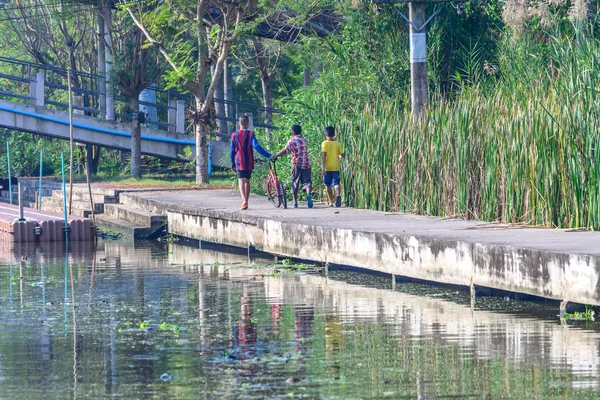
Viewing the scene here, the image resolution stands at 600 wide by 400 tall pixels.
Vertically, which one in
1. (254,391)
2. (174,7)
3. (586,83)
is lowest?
(254,391)

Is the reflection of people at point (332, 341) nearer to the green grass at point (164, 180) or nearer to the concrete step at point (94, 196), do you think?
the concrete step at point (94, 196)

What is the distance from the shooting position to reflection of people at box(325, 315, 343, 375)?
904cm

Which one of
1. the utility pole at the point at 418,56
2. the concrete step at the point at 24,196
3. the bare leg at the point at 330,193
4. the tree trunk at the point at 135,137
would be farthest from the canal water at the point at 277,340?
the tree trunk at the point at 135,137

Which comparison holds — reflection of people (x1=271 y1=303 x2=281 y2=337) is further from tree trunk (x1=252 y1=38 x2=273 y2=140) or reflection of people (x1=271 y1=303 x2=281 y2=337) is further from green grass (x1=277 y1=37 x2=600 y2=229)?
tree trunk (x1=252 y1=38 x2=273 y2=140)

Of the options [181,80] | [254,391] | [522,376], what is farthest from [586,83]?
[181,80]

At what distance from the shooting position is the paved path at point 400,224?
12.6 metres

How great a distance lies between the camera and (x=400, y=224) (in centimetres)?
1588

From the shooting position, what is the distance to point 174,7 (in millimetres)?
27391

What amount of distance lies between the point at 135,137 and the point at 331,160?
13.4 meters

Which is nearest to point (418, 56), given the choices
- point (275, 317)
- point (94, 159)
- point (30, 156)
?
point (275, 317)

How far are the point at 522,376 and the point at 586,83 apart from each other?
660 cm

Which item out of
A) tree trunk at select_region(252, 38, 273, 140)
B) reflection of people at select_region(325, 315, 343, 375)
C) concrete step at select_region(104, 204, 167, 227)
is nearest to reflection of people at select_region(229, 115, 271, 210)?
concrete step at select_region(104, 204, 167, 227)

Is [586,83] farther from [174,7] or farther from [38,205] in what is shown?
[38,205]

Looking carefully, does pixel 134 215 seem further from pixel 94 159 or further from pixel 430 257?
pixel 94 159
